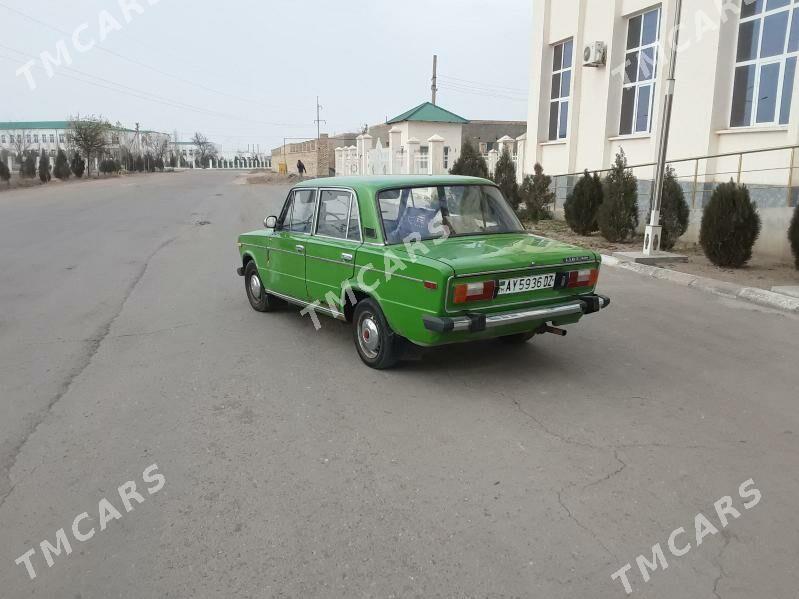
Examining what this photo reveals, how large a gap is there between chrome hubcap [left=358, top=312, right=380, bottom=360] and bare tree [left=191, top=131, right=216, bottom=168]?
13387cm

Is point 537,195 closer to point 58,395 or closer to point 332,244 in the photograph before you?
point 332,244

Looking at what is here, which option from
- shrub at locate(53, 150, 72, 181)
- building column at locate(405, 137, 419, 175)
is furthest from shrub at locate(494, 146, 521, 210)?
shrub at locate(53, 150, 72, 181)

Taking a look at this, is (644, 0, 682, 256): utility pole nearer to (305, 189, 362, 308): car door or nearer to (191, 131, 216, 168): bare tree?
(305, 189, 362, 308): car door

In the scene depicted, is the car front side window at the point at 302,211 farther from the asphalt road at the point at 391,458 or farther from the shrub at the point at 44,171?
the shrub at the point at 44,171

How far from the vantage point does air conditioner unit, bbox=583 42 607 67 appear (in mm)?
16875

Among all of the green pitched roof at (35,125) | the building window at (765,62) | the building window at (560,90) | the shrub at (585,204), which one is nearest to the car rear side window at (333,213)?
the shrub at (585,204)

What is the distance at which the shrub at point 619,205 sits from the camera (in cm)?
1332

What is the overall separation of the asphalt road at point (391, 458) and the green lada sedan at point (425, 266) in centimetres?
47

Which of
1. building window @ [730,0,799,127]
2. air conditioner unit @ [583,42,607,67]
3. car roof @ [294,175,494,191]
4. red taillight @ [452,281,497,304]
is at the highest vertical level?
air conditioner unit @ [583,42,607,67]

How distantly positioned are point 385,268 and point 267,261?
96.8 inches

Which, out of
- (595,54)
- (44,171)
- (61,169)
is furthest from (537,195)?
(61,169)

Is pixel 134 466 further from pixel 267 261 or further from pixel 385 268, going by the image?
pixel 267 261

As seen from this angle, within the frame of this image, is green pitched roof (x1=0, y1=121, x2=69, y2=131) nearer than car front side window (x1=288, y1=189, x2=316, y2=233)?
No

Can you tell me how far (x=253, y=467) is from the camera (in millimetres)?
3867
